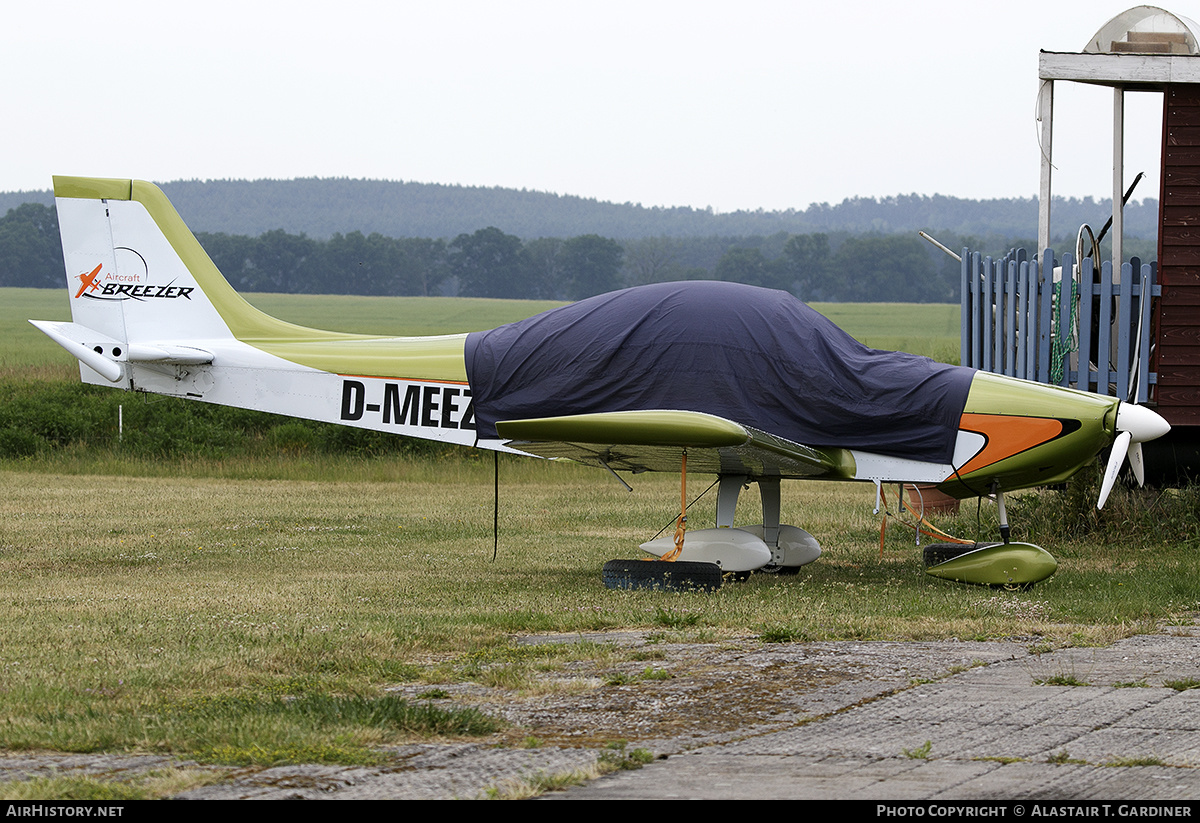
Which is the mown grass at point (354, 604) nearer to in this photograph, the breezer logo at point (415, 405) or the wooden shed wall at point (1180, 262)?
the breezer logo at point (415, 405)

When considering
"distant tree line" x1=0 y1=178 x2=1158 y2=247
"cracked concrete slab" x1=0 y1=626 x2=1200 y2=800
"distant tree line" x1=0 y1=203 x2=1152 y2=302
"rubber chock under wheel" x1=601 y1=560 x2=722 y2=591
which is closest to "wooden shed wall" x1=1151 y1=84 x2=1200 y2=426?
"rubber chock under wheel" x1=601 y1=560 x2=722 y2=591

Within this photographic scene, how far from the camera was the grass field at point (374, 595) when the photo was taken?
5.00m

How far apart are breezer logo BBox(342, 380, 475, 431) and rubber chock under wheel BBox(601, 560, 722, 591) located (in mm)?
1806

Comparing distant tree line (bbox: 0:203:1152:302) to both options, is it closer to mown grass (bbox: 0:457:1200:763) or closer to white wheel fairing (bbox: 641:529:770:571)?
mown grass (bbox: 0:457:1200:763)

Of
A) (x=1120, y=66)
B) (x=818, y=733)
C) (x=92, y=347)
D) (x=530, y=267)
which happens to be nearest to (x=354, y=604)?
(x=92, y=347)

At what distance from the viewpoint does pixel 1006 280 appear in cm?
1217

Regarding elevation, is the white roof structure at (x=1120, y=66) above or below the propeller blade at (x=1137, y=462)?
above

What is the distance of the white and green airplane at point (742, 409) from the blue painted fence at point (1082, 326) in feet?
3.24

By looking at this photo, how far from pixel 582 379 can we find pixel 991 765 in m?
5.79

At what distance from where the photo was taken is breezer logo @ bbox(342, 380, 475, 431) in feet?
33.2

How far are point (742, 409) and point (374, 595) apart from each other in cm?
292

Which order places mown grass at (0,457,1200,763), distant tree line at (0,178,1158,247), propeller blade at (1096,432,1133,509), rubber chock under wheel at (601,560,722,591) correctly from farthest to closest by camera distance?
distant tree line at (0,178,1158,247)
propeller blade at (1096,432,1133,509)
rubber chock under wheel at (601,560,722,591)
mown grass at (0,457,1200,763)

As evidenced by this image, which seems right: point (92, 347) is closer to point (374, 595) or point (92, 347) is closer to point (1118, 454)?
point (374, 595)

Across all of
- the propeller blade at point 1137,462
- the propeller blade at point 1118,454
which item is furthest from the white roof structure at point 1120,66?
the propeller blade at point 1118,454
